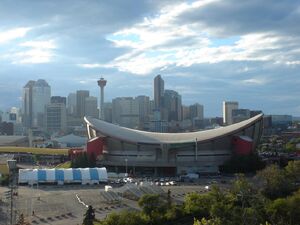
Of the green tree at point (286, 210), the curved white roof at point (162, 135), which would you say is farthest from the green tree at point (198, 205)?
the curved white roof at point (162, 135)

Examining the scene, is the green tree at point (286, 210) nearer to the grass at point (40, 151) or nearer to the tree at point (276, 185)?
the tree at point (276, 185)

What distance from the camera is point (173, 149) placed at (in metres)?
66.5

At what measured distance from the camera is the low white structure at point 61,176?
50281 mm

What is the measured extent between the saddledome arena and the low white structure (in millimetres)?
13827

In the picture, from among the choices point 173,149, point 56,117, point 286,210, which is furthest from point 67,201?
point 56,117

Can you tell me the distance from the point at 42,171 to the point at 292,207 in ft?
92.6

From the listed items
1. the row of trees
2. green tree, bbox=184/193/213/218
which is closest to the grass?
the row of trees

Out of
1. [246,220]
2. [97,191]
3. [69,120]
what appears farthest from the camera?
[69,120]

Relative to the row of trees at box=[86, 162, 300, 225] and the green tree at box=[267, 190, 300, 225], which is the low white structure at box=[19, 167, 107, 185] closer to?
the row of trees at box=[86, 162, 300, 225]

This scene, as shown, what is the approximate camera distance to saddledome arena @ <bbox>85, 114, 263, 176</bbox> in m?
65.6

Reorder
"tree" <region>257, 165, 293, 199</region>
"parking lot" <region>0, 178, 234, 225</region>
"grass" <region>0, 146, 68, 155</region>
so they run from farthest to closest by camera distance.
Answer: "grass" <region>0, 146, 68, 155</region> < "tree" <region>257, 165, 293, 199</region> < "parking lot" <region>0, 178, 234, 225</region>

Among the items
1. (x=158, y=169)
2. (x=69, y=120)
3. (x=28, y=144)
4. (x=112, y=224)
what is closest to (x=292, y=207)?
A: (x=112, y=224)

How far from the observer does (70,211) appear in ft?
114

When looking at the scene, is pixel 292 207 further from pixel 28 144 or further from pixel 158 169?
pixel 28 144
